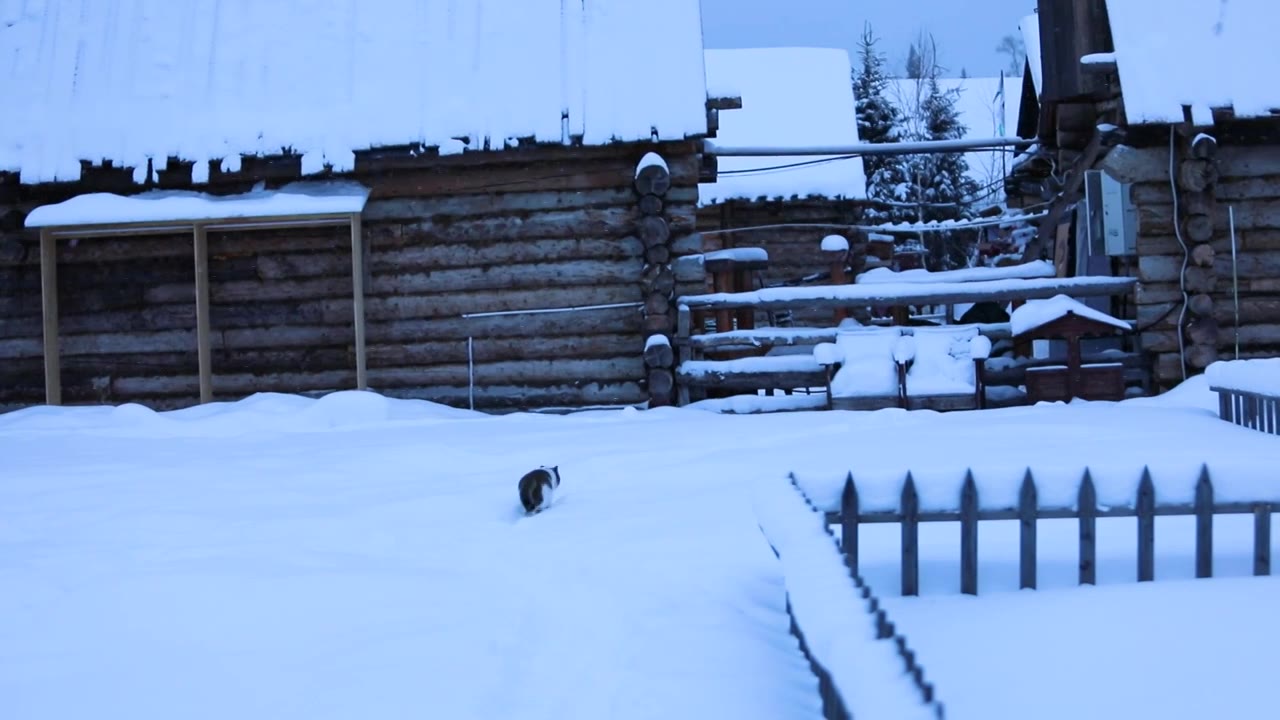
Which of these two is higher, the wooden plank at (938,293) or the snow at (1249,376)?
the wooden plank at (938,293)

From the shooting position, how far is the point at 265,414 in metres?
10.1

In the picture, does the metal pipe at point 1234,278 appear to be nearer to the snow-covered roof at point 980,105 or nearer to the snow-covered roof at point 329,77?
the snow-covered roof at point 329,77

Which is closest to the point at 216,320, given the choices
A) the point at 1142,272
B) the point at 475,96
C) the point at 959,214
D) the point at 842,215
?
the point at 475,96

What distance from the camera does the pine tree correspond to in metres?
30.5

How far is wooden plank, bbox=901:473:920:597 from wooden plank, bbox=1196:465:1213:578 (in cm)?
105

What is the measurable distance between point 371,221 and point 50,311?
3.21 metres

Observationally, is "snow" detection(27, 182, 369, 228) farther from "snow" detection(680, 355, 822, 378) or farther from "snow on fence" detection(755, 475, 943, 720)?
"snow on fence" detection(755, 475, 943, 720)

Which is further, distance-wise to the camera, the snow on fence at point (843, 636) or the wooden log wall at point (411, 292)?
the wooden log wall at point (411, 292)

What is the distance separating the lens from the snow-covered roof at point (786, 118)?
66.3 feet

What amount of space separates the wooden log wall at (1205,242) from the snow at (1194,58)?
1.33ft

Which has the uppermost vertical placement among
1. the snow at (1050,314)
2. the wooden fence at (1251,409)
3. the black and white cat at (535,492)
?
the snow at (1050,314)

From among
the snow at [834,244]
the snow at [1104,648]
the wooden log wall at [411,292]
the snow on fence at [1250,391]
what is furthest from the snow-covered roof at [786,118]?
the snow at [1104,648]

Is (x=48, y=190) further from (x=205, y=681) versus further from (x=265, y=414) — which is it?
(x=205, y=681)

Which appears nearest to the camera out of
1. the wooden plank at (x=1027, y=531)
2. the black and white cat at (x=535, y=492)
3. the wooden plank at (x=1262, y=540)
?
the wooden plank at (x=1027, y=531)
